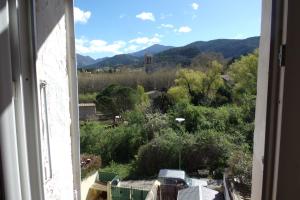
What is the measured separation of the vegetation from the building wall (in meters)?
2.95

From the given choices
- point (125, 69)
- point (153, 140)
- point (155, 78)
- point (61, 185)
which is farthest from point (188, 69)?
point (61, 185)

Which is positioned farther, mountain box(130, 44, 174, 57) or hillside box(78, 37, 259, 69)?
mountain box(130, 44, 174, 57)

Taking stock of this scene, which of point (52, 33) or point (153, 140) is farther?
point (153, 140)

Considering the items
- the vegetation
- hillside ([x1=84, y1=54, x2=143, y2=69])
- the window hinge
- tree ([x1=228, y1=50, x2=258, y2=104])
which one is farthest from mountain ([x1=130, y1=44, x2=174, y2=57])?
the window hinge

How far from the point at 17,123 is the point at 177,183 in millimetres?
2167

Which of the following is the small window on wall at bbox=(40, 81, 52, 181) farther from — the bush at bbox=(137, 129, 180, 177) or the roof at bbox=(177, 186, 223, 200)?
the bush at bbox=(137, 129, 180, 177)

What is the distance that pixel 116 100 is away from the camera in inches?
173

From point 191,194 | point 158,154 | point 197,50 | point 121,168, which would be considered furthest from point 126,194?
point 197,50

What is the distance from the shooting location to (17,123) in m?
0.49

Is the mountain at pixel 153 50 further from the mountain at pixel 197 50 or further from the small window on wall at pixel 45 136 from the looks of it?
the small window on wall at pixel 45 136

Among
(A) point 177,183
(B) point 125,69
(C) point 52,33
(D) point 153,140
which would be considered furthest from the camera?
(D) point 153,140

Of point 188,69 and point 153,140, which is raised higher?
point 188,69

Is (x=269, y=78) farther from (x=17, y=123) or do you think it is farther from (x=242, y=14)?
(x=242, y=14)

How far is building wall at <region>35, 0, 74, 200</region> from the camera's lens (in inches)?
23.4
